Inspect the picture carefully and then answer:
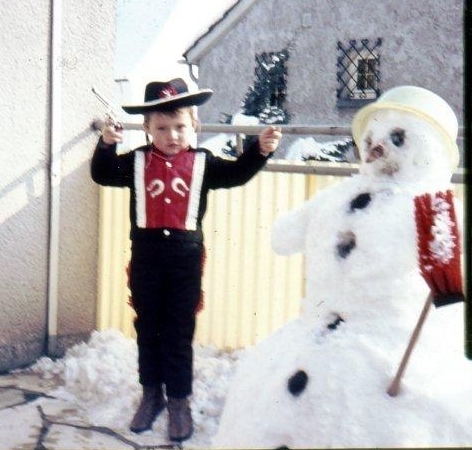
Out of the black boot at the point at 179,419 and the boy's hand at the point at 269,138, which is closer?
the boy's hand at the point at 269,138

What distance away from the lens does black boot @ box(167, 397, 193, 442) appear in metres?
2.95

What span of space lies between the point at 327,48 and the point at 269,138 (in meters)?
10.4

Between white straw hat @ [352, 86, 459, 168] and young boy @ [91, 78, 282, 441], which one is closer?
white straw hat @ [352, 86, 459, 168]

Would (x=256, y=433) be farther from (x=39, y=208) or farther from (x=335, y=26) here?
(x=335, y=26)

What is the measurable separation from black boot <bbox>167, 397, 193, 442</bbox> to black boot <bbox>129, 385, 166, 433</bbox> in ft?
0.32

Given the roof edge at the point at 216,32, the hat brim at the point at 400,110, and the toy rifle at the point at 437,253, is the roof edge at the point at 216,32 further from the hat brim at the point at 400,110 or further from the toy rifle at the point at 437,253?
the toy rifle at the point at 437,253

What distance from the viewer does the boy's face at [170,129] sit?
280 centimetres

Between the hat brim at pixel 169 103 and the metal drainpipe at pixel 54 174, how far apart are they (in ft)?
3.74

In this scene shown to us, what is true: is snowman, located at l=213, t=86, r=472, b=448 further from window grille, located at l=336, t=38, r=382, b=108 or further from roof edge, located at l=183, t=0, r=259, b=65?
roof edge, located at l=183, t=0, r=259, b=65

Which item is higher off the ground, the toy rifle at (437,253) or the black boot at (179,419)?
the toy rifle at (437,253)

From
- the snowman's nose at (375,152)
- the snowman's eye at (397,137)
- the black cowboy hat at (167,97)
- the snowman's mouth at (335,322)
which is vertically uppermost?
the black cowboy hat at (167,97)

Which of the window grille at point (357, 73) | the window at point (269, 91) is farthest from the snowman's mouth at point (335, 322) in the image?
the window at point (269, 91)

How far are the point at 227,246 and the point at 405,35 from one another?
27.5 feet

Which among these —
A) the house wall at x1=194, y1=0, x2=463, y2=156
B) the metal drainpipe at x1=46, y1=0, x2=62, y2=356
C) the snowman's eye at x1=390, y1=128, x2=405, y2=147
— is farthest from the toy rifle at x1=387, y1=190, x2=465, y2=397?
the house wall at x1=194, y1=0, x2=463, y2=156
